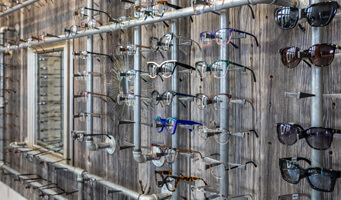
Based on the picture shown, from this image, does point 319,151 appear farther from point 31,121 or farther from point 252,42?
point 31,121

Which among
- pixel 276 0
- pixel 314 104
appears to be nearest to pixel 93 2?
pixel 276 0

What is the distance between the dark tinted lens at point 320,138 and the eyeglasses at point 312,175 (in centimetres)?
9

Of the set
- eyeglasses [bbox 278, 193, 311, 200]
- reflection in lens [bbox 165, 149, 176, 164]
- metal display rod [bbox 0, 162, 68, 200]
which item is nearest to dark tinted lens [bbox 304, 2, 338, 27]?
eyeglasses [bbox 278, 193, 311, 200]

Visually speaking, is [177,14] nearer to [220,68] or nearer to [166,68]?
[166,68]

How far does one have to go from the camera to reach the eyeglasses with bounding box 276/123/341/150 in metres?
1.23

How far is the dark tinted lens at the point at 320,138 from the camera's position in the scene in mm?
1228

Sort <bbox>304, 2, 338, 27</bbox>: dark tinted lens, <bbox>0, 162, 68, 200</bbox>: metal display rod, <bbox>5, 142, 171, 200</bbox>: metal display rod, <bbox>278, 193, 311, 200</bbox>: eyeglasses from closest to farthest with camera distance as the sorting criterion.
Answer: <bbox>304, 2, 338, 27</bbox>: dark tinted lens < <bbox>278, 193, 311, 200</bbox>: eyeglasses < <bbox>5, 142, 171, 200</bbox>: metal display rod < <bbox>0, 162, 68, 200</bbox>: metal display rod

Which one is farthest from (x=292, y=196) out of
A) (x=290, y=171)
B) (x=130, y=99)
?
(x=130, y=99)

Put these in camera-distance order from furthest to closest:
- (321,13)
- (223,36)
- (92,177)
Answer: (92,177) < (223,36) < (321,13)

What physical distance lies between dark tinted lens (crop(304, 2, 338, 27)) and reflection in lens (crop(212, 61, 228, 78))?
17.4 inches

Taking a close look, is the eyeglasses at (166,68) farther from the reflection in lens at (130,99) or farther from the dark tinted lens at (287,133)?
the dark tinted lens at (287,133)

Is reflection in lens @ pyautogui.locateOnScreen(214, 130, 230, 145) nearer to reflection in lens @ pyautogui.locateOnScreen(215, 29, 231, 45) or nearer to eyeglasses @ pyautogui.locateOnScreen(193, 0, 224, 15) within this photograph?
reflection in lens @ pyautogui.locateOnScreen(215, 29, 231, 45)

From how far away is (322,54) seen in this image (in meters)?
1.22

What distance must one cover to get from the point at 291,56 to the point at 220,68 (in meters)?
0.36
